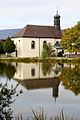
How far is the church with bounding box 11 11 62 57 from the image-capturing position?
234 feet

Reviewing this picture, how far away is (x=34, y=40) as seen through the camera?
2825 inches

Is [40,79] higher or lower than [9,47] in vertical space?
higher

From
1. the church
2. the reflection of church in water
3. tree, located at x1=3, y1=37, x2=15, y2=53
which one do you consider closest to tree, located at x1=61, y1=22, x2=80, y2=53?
the church

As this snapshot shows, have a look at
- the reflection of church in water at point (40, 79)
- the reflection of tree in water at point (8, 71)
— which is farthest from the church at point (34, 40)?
the reflection of church in water at point (40, 79)

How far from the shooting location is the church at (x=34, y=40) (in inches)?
2805

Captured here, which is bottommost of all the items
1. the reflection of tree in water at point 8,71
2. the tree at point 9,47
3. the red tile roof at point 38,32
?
the tree at point 9,47

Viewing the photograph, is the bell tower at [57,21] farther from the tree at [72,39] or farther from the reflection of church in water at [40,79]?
the reflection of church in water at [40,79]

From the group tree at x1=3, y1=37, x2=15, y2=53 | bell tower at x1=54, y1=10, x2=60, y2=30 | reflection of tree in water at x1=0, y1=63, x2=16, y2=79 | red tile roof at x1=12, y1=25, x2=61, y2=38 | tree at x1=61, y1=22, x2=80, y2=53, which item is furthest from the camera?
bell tower at x1=54, y1=10, x2=60, y2=30

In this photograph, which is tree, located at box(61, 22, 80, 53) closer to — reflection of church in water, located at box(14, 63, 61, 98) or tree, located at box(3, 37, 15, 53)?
tree, located at box(3, 37, 15, 53)

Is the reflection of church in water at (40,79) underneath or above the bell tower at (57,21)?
above

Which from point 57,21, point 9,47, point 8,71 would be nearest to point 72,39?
point 9,47

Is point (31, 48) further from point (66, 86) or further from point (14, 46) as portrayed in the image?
point (66, 86)

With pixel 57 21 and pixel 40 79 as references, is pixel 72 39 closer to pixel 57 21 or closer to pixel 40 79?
pixel 57 21

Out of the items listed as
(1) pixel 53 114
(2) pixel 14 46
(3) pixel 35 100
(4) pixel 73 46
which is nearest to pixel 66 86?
(3) pixel 35 100
